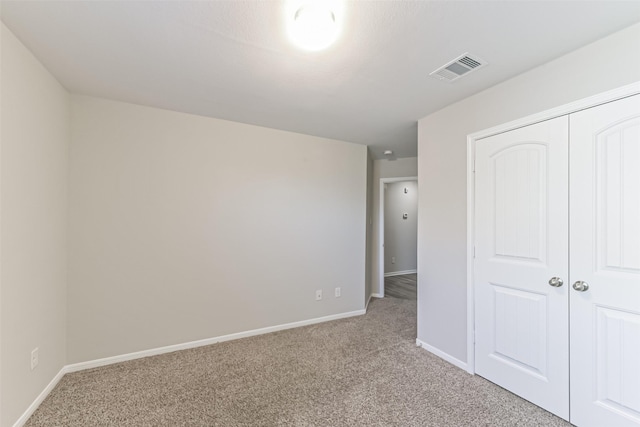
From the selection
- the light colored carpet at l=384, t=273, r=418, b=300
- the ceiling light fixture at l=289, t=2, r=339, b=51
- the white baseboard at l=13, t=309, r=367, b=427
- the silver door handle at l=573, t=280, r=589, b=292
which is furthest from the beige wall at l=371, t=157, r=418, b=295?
the ceiling light fixture at l=289, t=2, r=339, b=51

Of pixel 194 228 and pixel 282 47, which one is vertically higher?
pixel 282 47

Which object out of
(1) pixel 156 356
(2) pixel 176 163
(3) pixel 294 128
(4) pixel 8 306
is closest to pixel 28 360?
(4) pixel 8 306

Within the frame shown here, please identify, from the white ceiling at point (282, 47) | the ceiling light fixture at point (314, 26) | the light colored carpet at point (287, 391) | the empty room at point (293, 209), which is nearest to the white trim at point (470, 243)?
the empty room at point (293, 209)

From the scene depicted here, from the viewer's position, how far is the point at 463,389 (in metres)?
2.20

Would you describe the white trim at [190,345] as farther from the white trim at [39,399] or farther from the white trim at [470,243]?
the white trim at [470,243]

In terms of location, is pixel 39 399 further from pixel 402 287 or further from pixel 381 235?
pixel 402 287

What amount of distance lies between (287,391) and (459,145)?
2581 millimetres

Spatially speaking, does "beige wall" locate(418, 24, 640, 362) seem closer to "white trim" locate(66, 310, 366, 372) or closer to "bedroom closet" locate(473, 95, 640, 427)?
"bedroom closet" locate(473, 95, 640, 427)

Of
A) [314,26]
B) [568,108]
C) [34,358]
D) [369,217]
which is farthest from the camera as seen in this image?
[369,217]

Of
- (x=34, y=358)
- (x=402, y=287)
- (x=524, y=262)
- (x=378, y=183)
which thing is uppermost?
(x=378, y=183)

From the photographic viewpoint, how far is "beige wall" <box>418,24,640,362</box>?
66.6 inches

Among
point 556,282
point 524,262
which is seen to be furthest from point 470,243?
point 556,282

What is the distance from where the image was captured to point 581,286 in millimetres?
1784

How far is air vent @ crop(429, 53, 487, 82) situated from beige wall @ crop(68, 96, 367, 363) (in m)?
1.85
